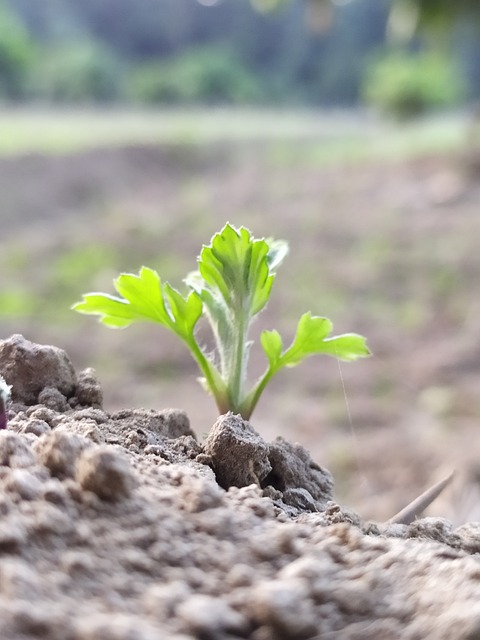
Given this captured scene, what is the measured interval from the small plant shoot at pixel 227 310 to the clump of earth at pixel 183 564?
0.37ft

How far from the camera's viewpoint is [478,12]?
163 inches

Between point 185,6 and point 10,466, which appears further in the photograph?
point 185,6

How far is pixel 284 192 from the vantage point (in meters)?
4.65

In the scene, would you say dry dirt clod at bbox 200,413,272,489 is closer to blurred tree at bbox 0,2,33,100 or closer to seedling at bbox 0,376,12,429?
seedling at bbox 0,376,12,429

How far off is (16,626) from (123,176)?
4.81 m

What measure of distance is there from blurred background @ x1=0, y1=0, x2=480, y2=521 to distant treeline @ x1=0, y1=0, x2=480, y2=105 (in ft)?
0.08

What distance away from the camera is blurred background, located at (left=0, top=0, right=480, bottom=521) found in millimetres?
2223

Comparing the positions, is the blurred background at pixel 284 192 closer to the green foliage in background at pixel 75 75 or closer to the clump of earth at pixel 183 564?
the green foliage in background at pixel 75 75

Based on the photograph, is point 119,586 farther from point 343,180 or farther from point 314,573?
point 343,180

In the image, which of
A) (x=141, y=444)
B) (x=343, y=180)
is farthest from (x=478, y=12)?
(x=141, y=444)

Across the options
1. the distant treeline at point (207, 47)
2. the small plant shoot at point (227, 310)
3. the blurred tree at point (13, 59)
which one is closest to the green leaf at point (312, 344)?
the small plant shoot at point (227, 310)

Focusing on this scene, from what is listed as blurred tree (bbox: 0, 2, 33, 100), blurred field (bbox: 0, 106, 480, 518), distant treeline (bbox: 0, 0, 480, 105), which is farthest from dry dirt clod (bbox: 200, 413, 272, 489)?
distant treeline (bbox: 0, 0, 480, 105)

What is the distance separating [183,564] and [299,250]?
11.1ft

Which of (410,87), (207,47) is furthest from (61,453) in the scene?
(207,47)
